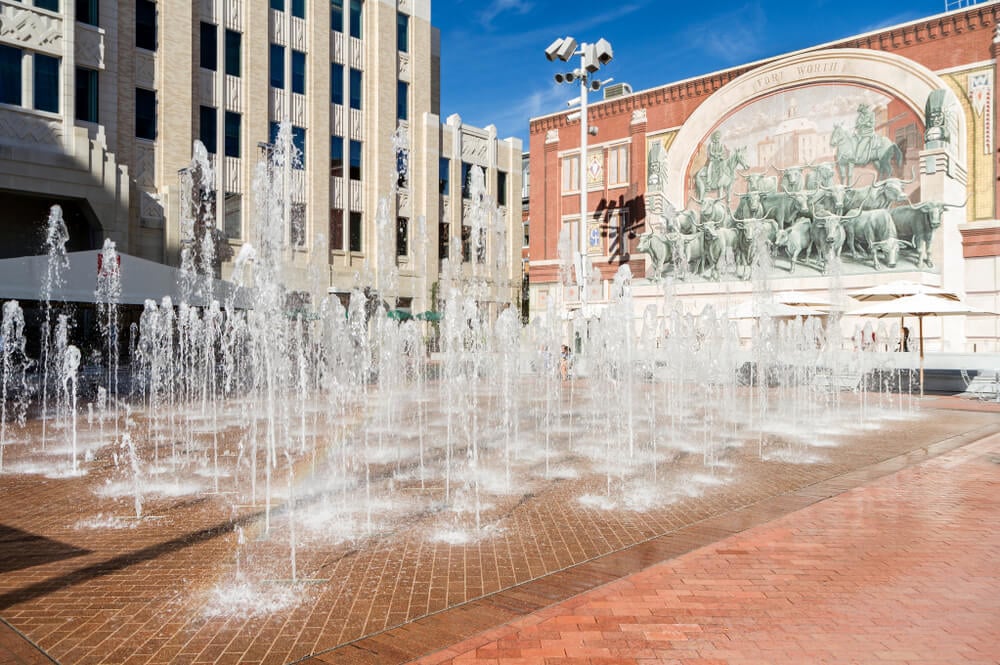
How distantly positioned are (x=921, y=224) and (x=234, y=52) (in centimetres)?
2692

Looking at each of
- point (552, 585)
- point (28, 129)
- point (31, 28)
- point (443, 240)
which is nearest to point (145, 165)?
point (28, 129)

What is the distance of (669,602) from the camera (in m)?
4.38

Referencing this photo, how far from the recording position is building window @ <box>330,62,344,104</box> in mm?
32375

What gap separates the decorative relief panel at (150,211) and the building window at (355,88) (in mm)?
10961

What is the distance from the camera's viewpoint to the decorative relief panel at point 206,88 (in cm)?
2773

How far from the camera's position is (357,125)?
3322cm

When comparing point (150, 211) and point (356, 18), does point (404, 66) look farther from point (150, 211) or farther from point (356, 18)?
point (150, 211)

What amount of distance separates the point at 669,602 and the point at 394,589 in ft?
5.72

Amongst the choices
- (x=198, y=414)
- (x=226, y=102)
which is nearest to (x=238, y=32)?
(x=226, y=102)

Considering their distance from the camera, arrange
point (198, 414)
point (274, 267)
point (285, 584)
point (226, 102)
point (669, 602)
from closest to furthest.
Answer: point (669, 602), point (285, 584), point (274, 267), point (198, 414), point (226, 102)

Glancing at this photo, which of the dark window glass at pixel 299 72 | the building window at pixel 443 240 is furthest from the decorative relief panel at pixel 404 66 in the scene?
the building window at pixel 443 240

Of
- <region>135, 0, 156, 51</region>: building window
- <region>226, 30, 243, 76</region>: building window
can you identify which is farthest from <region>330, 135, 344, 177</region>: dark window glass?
<region>135, 0, 156, 51</region>: building window

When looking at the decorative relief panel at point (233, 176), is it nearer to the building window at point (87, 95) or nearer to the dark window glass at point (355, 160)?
the building window at point (87, 95)

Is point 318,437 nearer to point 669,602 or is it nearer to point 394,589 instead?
point 394,589
